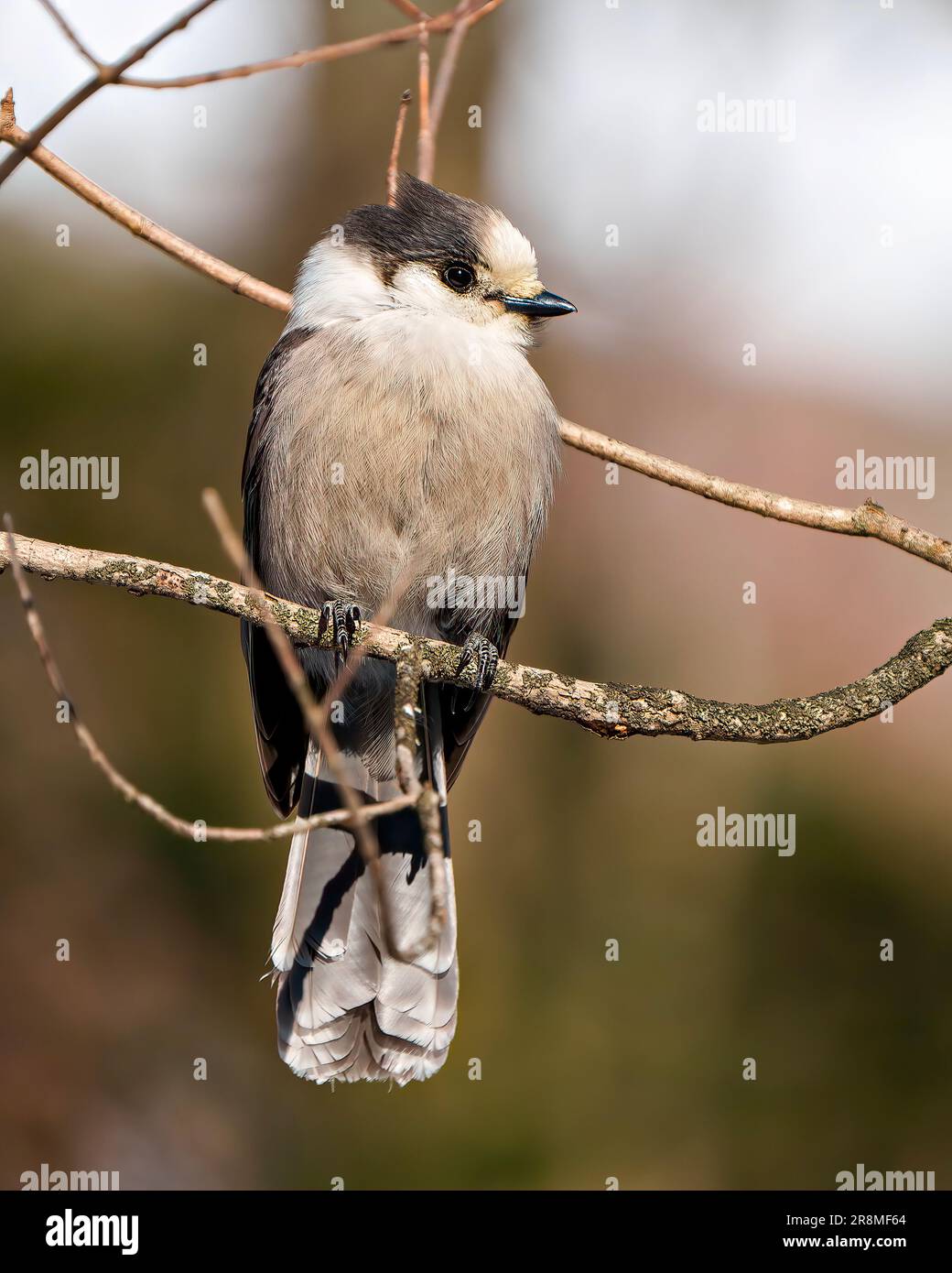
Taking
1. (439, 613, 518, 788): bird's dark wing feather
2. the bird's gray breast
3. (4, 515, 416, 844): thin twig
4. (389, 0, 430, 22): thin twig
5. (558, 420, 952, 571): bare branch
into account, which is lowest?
(4, 515, 416, 844): thin twig

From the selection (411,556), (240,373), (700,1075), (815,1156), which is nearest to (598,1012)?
(700,1075)

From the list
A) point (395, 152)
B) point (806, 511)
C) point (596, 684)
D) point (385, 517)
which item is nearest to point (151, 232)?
point (395, 152)

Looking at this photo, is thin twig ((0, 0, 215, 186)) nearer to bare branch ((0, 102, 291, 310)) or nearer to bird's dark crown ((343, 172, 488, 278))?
bare branch ((0, 102, 291, 310))

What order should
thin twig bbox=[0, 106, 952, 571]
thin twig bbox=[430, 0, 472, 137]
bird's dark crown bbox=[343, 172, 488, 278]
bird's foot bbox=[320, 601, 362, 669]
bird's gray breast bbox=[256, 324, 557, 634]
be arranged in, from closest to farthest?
1. thin twig bbox=[430, 0, 472, 137]
2. thin twig bbox=[0, 106, 952, 571]
3. bird's foot bbox=[320, 601, 362, 669]
4. bird's gray breast bbox=[256, 324, 557, 634]
5. bird's dark crown bbox=[343, 172, 488, 278]

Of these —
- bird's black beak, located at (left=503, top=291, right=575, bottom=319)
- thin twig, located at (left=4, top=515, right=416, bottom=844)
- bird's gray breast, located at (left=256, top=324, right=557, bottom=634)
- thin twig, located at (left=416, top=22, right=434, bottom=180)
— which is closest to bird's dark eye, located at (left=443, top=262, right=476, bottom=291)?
bird's black beak, located at (left=503, top=291, right=575, bottom=319)

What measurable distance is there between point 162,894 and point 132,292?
302 cm

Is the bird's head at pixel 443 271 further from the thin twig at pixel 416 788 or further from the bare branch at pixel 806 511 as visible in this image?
the thin twig at pixel 416 788

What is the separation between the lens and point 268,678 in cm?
358

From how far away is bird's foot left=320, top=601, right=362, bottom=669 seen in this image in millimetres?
2859

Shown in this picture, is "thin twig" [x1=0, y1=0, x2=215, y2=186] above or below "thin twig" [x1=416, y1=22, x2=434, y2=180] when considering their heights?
below

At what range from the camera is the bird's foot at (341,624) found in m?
2.86

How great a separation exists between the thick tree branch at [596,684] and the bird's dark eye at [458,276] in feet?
4.07

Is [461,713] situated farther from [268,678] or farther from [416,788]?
[416,788]

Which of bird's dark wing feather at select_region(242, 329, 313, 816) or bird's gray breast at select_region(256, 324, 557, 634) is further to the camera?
bird's dark wing feather at select_region(242, 329, 313, 816)
